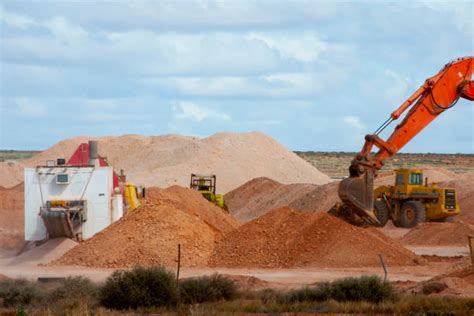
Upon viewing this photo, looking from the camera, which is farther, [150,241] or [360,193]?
[360,193]

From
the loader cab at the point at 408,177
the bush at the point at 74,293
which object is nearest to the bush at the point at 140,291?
the bush at the point at 74,293

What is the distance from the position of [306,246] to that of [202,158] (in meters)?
47.8

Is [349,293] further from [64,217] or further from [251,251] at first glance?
[64,217]

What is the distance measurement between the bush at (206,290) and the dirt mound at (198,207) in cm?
1231

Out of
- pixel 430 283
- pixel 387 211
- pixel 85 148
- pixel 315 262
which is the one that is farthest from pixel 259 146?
pixel 430 283

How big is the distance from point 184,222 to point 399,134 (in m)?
7.81

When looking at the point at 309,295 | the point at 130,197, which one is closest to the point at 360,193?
the point at 130,197

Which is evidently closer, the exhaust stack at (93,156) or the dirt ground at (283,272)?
the dirt ground at (283,272)

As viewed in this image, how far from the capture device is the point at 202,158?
81.1 meters

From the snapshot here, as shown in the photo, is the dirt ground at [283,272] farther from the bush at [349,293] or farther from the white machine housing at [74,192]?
the bush at [349,293]

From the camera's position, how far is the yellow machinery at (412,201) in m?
46.6

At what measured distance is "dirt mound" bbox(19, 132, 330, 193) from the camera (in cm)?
7788

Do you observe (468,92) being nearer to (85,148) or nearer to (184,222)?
(184,222)

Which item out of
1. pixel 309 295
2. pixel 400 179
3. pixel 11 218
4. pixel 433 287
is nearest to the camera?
pixel 309 295
